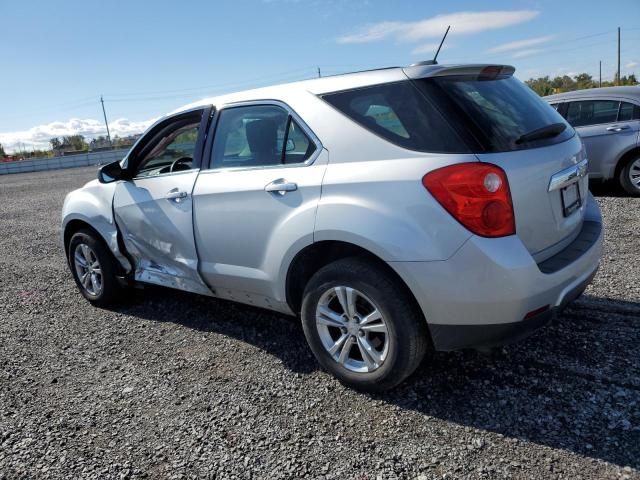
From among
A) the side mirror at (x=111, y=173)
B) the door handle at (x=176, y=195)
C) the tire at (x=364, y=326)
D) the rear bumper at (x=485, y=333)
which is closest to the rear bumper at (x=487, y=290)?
the rear bumper at (x=485, y=333)

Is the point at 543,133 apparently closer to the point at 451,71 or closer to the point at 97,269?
the point at 451,71

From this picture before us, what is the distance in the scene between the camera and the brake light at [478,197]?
2439 mm

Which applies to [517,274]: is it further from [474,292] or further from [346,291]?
[346,291]

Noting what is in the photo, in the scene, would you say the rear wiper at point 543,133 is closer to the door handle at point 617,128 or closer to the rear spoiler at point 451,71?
the rear spoiler at point 451,71

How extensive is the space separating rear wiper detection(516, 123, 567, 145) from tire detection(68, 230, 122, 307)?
3572 mm

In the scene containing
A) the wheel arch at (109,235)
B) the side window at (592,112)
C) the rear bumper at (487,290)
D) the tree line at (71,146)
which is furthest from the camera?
the tree line at (71,146)

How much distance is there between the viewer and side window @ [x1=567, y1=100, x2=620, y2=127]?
7609 mm

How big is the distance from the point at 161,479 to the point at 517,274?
1984 mm

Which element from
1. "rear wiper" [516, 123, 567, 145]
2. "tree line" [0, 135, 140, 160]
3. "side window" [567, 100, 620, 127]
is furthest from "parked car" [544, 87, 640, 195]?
"tree line" [0, 135, 140, 160]

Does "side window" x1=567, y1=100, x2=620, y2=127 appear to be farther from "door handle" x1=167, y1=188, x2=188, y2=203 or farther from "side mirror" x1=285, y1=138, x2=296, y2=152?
"door handle" x1=167, y1=188, x2=188, y2=203

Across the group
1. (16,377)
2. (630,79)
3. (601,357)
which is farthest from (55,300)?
(630,79)

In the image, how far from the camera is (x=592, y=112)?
780 cm

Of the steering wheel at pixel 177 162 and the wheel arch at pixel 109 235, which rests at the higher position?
the steering wheel at pixel 177 162

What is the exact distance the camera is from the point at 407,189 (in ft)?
8.38
